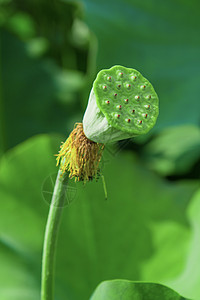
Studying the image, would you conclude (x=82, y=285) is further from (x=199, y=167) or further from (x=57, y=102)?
(x=57, y=102)

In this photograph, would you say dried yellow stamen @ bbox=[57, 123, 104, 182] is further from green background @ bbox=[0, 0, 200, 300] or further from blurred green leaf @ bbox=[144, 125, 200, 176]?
blurred green leaf @ bbox=[144, 125, 200, 176]

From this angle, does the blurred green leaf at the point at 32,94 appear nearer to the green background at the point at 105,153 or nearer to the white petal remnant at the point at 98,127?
the green background at the point at 105,153

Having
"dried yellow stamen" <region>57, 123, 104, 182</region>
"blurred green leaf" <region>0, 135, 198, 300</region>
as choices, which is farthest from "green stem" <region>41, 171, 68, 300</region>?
"blurred green leaf" <region>0, 135, 198, 300</region>

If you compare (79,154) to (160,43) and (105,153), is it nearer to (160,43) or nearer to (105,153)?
(105,153)

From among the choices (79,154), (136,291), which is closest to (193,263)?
(136,291)

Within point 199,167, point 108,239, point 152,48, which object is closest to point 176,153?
point 199,167

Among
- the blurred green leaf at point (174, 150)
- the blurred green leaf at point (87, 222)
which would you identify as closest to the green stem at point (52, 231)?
the blurred green leaf at point (87, 222)
